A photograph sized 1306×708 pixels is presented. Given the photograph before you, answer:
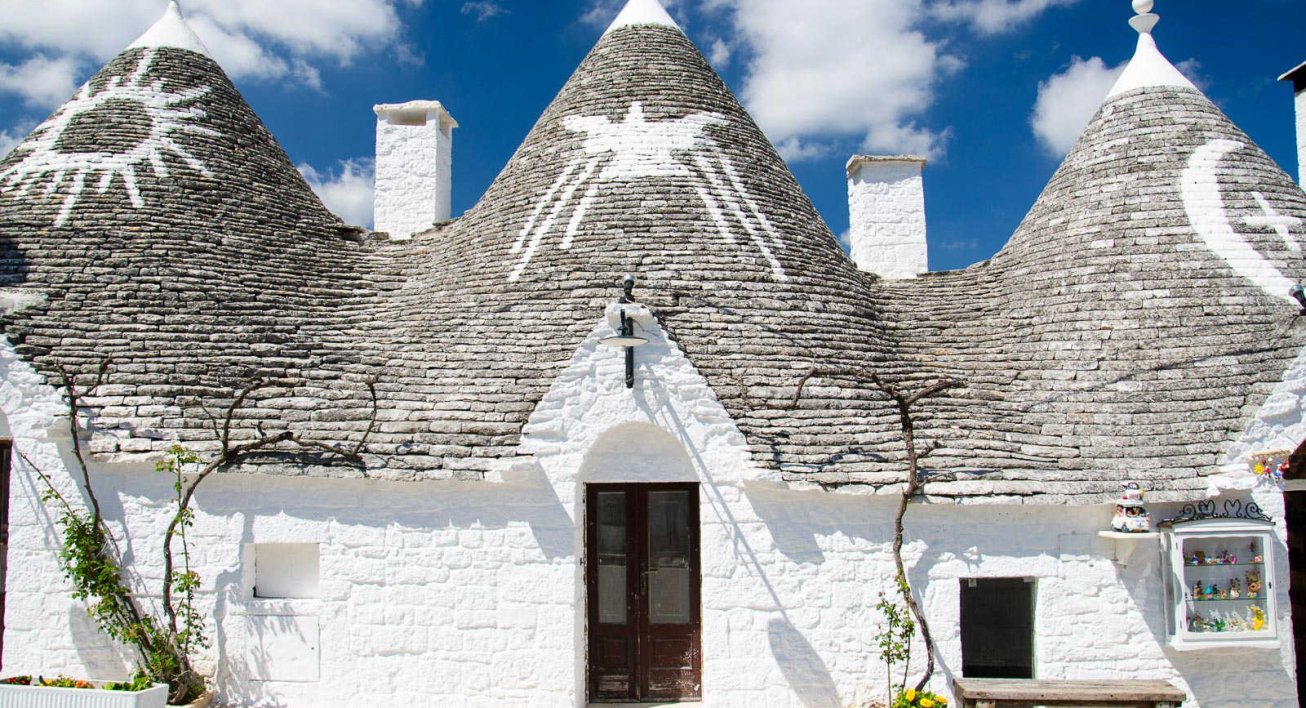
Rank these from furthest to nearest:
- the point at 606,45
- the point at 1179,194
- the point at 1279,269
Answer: the point at 606,45 < the point at 1179,194 < the point at 1279,269

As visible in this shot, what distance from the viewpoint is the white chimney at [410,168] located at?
12.0 m

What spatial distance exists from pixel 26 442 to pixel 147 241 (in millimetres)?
2674

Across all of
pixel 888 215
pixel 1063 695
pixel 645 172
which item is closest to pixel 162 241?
pixel 645 172

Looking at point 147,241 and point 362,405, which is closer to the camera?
point 362,405

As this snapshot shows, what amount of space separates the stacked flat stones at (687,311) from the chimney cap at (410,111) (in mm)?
1888

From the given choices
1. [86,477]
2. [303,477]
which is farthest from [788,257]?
[86,477]

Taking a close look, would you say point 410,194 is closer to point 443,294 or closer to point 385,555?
point 443,294

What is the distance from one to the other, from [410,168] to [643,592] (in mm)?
7052

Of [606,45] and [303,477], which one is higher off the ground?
[606,45]

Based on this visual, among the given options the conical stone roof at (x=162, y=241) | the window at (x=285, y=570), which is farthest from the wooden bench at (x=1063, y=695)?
the conical stone roof at (x=162, y=241)

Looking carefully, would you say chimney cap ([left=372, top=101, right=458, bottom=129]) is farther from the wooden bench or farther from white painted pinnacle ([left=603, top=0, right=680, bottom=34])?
the wooden bench

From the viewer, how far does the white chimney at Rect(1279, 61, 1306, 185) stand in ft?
35.2

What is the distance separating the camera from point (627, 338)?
6984 mm

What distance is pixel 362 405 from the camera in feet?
26.2
